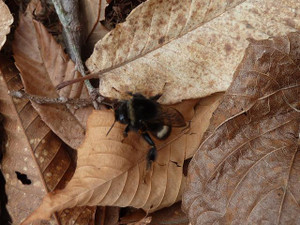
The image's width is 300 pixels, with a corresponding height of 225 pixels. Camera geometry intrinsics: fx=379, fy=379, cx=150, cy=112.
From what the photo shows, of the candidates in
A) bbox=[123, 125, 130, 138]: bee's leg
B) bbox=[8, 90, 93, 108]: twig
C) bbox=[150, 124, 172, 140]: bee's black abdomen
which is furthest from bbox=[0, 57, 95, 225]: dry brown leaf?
bbox=[150, 124, 172, 140]: bee's black abdomen

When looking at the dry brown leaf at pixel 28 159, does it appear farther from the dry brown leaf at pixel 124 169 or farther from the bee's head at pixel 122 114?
the bee's head at pixel 122 114

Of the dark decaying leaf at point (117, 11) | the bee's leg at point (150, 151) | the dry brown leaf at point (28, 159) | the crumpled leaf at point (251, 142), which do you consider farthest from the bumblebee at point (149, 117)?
the dark decaying leaf at point (117, 11)

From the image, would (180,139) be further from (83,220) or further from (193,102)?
(83,220)

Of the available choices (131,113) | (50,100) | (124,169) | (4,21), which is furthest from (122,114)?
(4,21)

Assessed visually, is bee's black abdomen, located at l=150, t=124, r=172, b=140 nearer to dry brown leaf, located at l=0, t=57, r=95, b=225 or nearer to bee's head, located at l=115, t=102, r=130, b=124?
bee's head, located at l=115, t=102, r=130, b=124

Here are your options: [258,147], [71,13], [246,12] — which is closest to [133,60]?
[71,13]

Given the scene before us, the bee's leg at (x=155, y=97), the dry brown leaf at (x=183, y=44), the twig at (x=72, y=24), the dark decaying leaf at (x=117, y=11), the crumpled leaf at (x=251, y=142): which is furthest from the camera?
the dark decaying leaf at (x=117, y=11)
